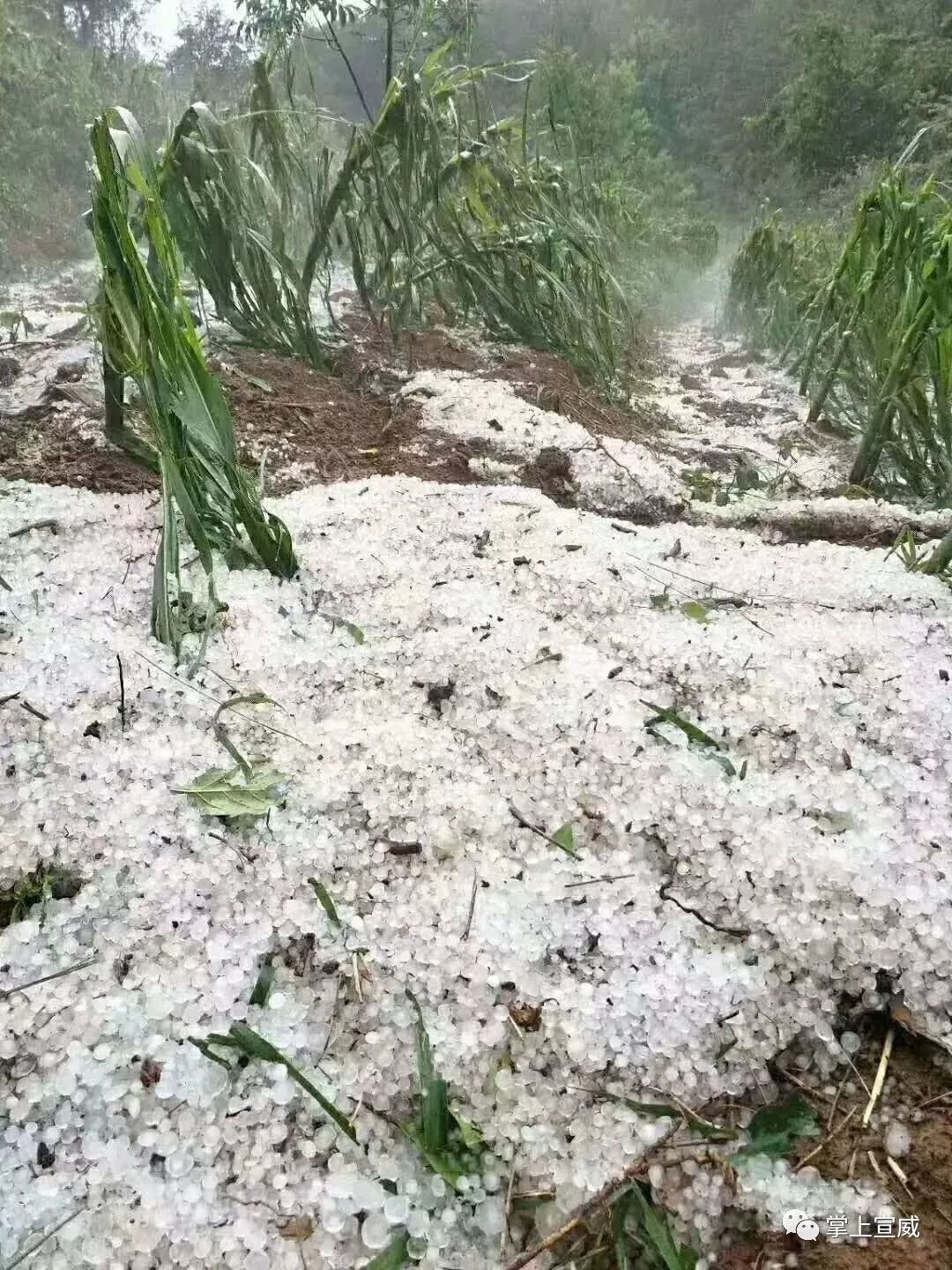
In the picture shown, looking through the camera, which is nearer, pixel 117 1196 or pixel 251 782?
pixel 117 1196

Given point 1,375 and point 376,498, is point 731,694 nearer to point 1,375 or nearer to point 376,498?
point 376,498

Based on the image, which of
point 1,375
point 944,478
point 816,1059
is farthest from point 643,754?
point 1,375

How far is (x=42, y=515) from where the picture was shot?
1321mm

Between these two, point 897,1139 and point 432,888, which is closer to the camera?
point 897,1139

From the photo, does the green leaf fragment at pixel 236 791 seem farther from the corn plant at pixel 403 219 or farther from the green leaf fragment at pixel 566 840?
the corn plant at pixel 403 219

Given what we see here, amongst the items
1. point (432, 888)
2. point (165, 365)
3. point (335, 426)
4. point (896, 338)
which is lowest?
point (432, 888)

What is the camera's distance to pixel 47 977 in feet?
2.23

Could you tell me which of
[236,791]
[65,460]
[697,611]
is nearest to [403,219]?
[65,460]

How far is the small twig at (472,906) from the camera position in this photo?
2.49ft

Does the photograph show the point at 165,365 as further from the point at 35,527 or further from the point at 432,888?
the point at 432,888

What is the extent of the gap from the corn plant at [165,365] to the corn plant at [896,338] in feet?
4.76

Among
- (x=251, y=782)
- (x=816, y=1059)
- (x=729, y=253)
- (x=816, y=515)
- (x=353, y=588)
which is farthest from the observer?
(x=729, y=253)

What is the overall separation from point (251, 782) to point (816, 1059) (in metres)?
0.63

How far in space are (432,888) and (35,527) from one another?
931 mm
